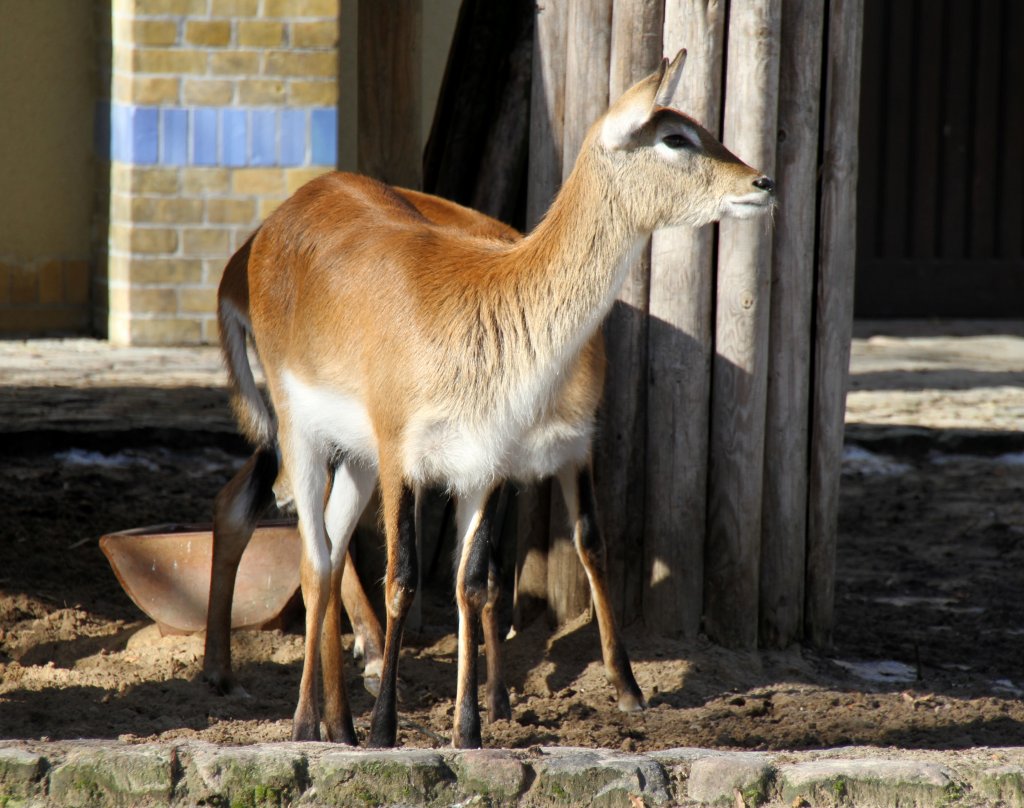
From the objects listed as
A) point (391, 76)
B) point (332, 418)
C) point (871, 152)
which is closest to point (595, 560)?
point (332, 418)

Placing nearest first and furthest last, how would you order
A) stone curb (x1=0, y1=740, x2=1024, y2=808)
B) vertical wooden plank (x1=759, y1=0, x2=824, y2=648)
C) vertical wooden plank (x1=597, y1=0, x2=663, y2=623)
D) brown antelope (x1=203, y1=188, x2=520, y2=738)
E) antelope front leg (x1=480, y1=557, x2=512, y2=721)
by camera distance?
stone curb (x1=0, y1=740, x2=1024, y2=808) < antelope front leg (x1=480, y1=557, x2=512, y2=721) < brown antelope (x1=203, y1=188, x2=520, y2=738) < vertical wooden plank (x1=759, y1=0, x2=824, y2=648) < vertical wooden plank (x1=597, y1=0, x2=663, y2=623)

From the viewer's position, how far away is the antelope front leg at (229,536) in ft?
15.8

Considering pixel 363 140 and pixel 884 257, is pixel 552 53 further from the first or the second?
pixel 884 257

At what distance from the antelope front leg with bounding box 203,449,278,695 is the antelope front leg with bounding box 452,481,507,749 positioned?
862 millimetres

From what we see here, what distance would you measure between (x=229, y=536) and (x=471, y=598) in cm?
103

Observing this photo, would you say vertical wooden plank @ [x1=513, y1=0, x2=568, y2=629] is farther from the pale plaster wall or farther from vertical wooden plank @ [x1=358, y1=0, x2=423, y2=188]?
the pale plaster wall

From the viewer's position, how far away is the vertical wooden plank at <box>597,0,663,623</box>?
496cm

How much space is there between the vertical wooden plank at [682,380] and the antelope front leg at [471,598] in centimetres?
89

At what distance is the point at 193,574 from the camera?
203 inches

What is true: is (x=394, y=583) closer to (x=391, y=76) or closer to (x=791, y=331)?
(x=791, y=331)

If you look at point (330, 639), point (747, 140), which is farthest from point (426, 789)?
point (747, 140)

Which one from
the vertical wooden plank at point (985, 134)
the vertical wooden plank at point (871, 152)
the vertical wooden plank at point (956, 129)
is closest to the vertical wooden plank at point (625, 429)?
the vertical wooden plank at point (871, 152)

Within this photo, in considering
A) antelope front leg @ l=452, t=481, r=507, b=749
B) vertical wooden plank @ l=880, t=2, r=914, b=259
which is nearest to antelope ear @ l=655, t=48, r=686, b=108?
antelope front leg @ l=452, t=481, r=507, b=749

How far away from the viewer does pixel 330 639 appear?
4.42 metres
